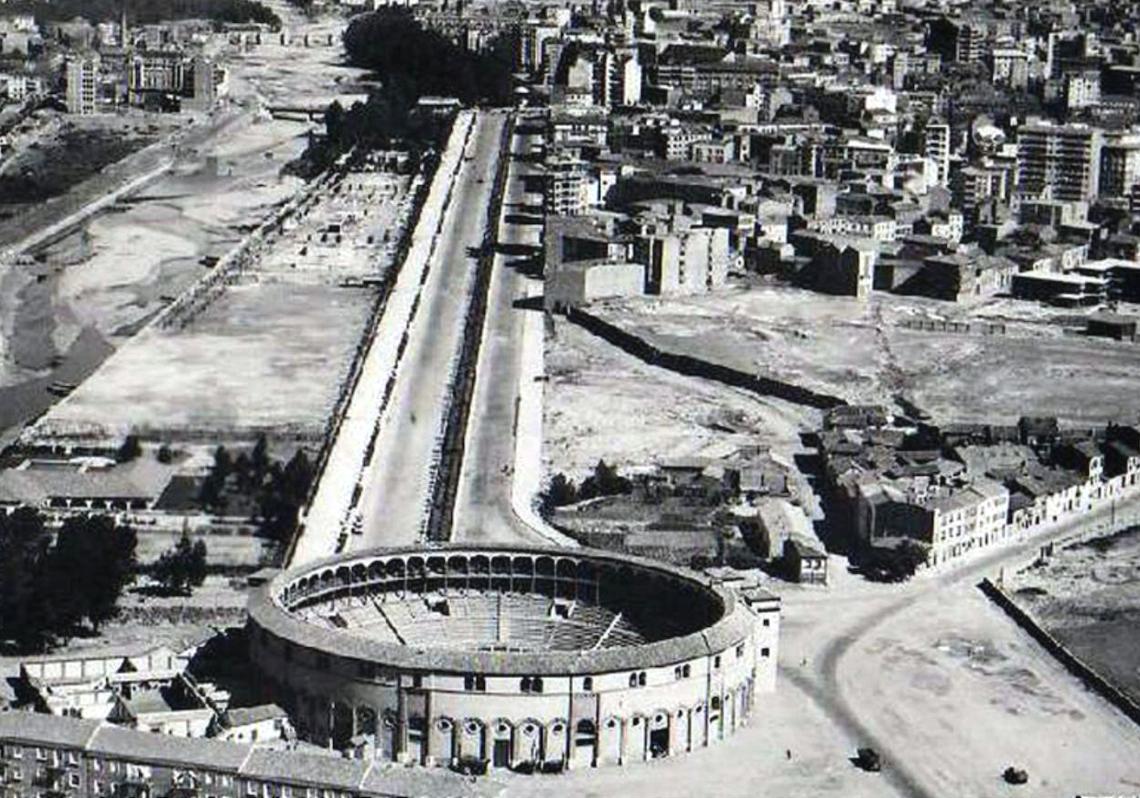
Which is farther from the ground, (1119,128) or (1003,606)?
(1119,128)

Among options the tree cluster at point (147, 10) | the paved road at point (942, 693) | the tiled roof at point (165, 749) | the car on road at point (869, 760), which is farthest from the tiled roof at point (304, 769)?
the tree cluster at point (147, 10)

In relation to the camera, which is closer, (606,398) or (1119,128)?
(606,398)

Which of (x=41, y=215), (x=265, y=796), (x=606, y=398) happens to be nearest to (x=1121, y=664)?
(x=265, y=796)

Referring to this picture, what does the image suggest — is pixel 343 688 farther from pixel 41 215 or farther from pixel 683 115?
pixel 683 115

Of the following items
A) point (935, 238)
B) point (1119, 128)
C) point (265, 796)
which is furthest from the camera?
point (1119, 128)

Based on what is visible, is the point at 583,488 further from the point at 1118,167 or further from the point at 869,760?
the point at 1118,167

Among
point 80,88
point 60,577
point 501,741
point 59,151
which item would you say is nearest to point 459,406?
point 60,577

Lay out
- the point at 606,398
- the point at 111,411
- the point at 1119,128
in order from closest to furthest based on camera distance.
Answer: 1. the point at 111,411
2. the point at 606,398
3. the point at 1119,128

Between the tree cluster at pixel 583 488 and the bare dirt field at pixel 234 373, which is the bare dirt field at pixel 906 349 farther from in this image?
the tree cluster at pixel 583 488
